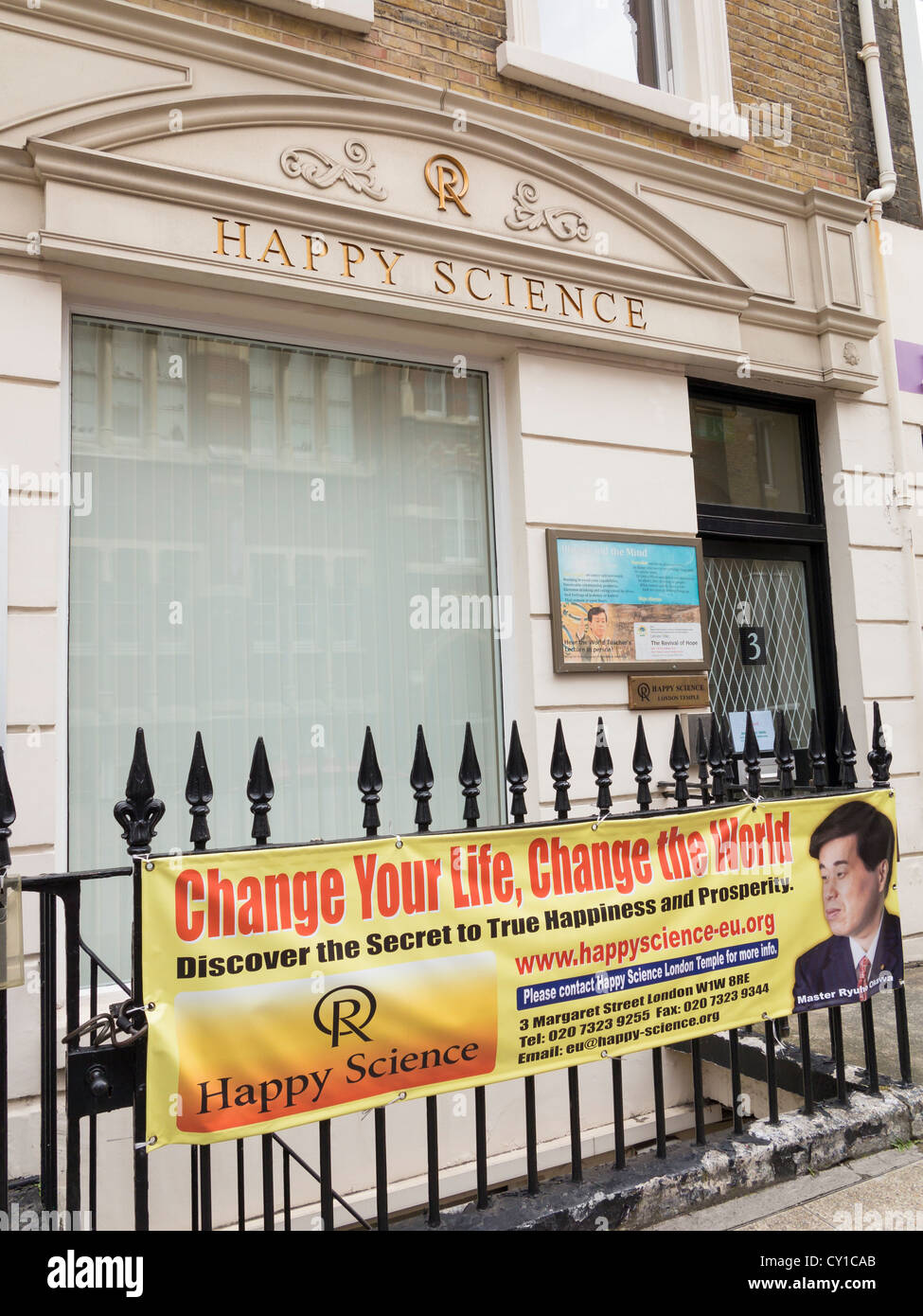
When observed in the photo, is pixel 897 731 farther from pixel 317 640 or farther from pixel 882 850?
pixel 317 640

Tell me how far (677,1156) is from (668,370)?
4505 millimetres

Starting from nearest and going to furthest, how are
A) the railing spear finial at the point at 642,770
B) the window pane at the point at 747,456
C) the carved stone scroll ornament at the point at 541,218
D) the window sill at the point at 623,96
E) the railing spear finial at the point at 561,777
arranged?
the railing spear finial at the point at 561,777, the railing spear finial at the point at 642,770, the carved stone scroll ornament at the point at 541,218, the window sill at the point at 623,96, the window pane at the point at 747,456

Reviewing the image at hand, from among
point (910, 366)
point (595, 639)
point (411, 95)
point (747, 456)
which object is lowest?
point (595, 639)

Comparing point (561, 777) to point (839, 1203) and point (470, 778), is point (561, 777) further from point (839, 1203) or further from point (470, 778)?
point (839, 1203)

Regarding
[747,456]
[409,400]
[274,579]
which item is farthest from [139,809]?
[747,456]

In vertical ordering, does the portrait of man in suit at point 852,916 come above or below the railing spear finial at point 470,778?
below

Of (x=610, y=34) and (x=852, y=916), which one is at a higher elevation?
(x=610, y=34)

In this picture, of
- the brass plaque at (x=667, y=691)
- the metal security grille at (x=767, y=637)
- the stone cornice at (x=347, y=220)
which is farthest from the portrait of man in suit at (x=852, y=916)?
the stone cornice at (x=347, y=220)

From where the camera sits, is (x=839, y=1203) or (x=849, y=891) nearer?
(x=839, y=1203)

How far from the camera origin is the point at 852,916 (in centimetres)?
360

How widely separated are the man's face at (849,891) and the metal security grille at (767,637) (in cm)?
243

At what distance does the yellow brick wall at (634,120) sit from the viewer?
4969mm

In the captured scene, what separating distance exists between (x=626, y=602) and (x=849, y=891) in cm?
229

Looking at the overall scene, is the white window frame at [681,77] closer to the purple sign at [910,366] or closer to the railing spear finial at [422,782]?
the purple sign at [910,366]
